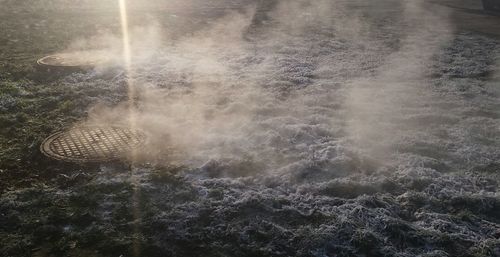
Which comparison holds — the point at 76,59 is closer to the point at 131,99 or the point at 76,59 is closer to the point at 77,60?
the point at 77,60

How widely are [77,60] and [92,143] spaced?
13.8 feet

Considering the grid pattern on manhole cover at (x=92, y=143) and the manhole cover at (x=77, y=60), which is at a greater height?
the manhole cover at (x=77, y=60)

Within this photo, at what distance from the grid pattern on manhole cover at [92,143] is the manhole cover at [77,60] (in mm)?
3216

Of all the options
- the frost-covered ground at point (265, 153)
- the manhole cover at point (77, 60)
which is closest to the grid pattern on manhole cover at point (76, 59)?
the manhole cover at point (77, 60)

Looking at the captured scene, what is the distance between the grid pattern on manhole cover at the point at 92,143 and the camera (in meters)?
4.67

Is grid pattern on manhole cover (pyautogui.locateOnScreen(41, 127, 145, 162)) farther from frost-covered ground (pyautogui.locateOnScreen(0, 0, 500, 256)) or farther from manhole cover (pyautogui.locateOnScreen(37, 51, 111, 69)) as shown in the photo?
manhole cover (pyautogui.locateOnScreen(37, 51, 111, 69))

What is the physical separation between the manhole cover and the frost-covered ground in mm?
374

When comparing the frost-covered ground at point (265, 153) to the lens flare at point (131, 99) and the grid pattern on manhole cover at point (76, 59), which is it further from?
the grid pattern on manhole cover at point (76, 59)

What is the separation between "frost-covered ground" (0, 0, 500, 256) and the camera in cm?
348

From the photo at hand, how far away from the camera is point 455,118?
237 inches

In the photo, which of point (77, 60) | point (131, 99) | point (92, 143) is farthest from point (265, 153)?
point (77, 60)

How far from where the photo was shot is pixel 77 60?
28.0 ft

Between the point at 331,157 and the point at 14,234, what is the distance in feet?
10.4

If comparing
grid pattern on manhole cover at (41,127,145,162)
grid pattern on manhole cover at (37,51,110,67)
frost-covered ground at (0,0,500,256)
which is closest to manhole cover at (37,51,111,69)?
grid pattern on manhole cover at (37,51,110,67)
